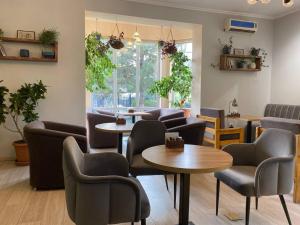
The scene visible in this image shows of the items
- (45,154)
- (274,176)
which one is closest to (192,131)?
(274,176)

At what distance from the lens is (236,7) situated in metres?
5.46

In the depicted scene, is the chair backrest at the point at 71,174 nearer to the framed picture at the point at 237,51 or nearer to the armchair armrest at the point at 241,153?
the armchair armrest at the point at 241,153

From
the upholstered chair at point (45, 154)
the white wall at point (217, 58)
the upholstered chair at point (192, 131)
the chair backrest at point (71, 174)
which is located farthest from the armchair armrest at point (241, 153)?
the white wall at point (217, 58)

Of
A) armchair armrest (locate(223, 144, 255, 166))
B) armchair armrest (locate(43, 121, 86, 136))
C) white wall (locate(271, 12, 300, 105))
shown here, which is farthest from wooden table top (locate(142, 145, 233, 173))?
white wall (locate(271, 12, 300, 105))

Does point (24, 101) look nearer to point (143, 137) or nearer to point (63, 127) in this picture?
point (63, 127)

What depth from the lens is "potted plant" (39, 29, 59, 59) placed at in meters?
4.29

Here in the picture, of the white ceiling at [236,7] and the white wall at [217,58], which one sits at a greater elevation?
the white ceiling at [236,7]

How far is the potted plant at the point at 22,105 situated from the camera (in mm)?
3965

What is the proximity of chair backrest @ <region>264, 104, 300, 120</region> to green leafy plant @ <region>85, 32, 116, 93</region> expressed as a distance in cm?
384

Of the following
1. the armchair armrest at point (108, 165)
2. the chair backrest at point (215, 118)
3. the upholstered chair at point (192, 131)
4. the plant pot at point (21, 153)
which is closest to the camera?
the armchair armrest at point (108, 165)

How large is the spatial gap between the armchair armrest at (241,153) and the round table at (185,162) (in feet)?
1.47

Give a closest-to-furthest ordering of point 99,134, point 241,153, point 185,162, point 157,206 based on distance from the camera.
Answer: point 185,162 < point 241,153 < point 157,206 < point 99,134

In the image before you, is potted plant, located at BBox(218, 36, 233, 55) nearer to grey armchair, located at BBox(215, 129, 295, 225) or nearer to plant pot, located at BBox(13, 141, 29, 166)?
grey armchair, located at BBox(215, 129, 295, 225)

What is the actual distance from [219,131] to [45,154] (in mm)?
2863
